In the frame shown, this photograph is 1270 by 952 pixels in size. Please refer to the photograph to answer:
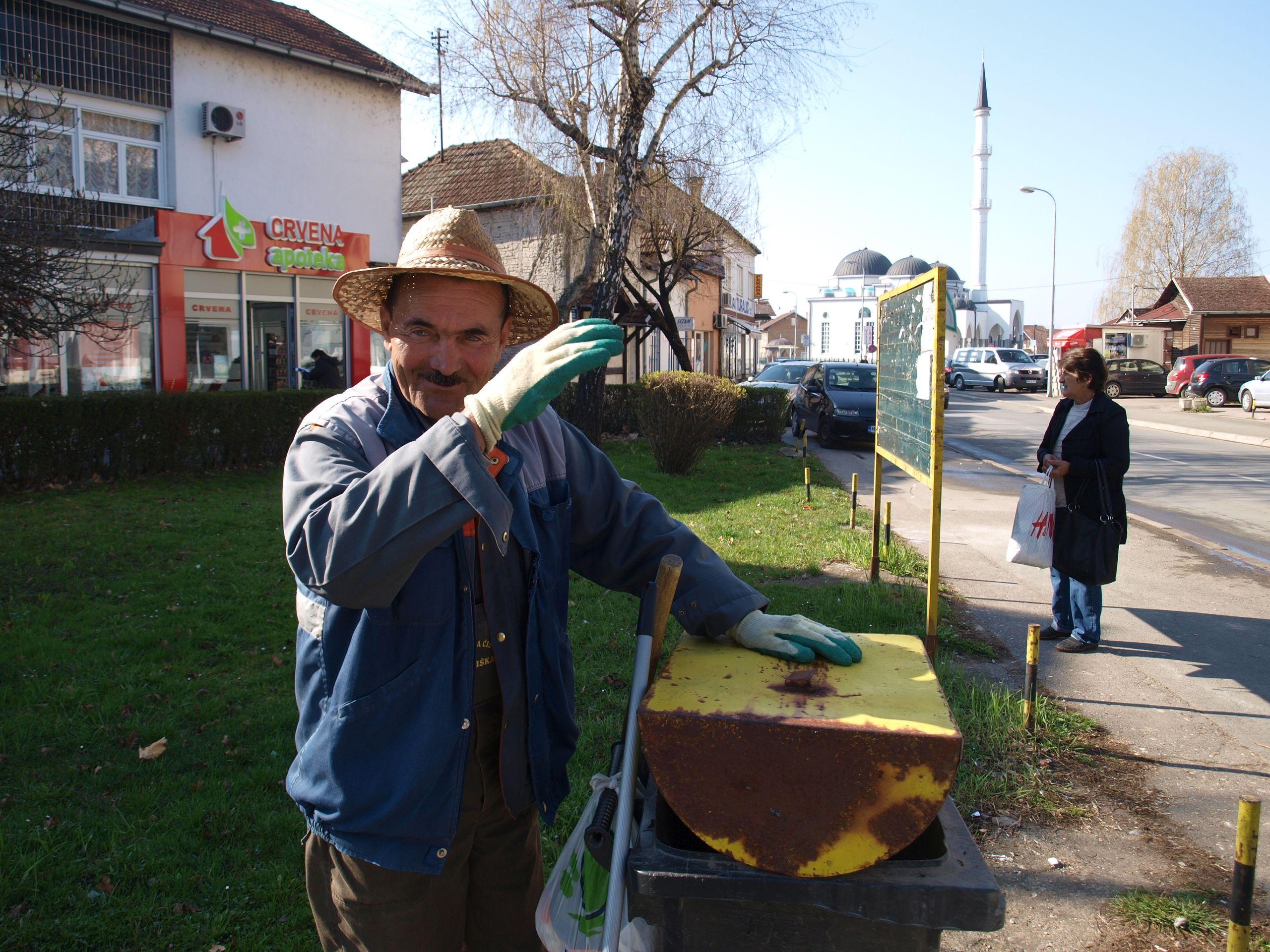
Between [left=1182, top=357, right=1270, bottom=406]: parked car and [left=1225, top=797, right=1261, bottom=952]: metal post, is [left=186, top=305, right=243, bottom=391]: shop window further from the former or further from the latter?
[left=1182, top=357, right=1270, bottom=406]: parked car

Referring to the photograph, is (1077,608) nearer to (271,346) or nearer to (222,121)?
(271,346)

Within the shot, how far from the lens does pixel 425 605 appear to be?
174 centimetres

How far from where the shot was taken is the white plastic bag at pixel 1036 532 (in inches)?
221

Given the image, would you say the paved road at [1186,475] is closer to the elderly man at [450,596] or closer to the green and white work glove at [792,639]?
the green and white work glove at [792,639]

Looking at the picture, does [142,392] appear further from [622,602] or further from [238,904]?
[238,904]

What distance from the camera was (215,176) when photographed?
1634 cm

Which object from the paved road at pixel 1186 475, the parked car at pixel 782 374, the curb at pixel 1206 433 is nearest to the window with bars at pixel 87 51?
the parked car at pixel 782 374

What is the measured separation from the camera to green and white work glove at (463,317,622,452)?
5.09ft

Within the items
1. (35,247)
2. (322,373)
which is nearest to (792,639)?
(35,247)

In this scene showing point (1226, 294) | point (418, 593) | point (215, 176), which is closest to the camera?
point (418, 593)

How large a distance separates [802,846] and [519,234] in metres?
24.2

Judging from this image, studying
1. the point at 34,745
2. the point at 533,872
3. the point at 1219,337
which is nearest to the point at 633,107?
the point at 34,745

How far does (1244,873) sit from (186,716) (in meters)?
4.37

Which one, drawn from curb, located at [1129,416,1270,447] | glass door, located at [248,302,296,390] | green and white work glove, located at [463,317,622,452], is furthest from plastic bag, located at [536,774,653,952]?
curb, located at [1129,416,1270,447]
